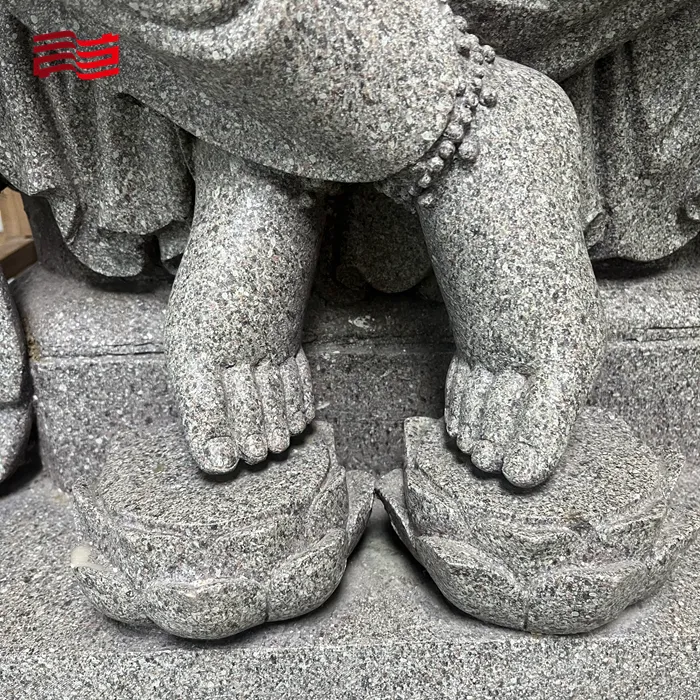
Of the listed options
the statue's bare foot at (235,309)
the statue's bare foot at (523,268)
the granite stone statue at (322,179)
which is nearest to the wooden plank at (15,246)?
the granite stone statue at (322,179)

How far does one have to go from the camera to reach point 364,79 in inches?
28.1

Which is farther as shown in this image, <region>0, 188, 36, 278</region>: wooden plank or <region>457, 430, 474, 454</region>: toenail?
Result: <region>0, 188, 36, 278</region>: wooden plank

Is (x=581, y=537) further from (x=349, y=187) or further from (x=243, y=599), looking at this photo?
(x=349, y=187)

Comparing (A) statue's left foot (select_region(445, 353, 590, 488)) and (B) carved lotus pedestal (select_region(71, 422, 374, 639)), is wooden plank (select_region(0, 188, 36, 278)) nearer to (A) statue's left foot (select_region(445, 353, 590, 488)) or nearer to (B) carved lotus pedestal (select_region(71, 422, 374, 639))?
(B) carved lotus pedestal (select_region(71, 422, 374, 639))

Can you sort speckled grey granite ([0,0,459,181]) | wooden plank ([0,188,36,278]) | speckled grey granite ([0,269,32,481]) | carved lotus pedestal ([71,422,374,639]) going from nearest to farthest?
speckled grey granite ([0,0,459,181]), carved lotus pedestal ([71,422,374,639]), speckled grey granite ([0,269,32,481]), wooden plank ([0,188,36,278])

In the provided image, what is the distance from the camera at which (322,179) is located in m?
0.81

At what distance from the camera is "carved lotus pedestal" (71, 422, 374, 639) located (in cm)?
76

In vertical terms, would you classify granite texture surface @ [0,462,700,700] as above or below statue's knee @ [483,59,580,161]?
below

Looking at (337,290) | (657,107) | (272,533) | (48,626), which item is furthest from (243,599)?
(657,107)

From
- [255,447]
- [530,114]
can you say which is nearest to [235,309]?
[255,447]

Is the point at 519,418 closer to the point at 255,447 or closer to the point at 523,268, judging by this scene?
the point at 523,268

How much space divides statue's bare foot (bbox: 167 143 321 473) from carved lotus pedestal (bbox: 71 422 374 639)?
0.14 ft

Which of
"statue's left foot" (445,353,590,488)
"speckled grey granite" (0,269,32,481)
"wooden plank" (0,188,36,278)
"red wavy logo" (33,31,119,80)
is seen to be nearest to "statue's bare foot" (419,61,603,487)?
"statue's left foot" (445,353,590,488)

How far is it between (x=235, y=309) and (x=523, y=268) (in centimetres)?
31
